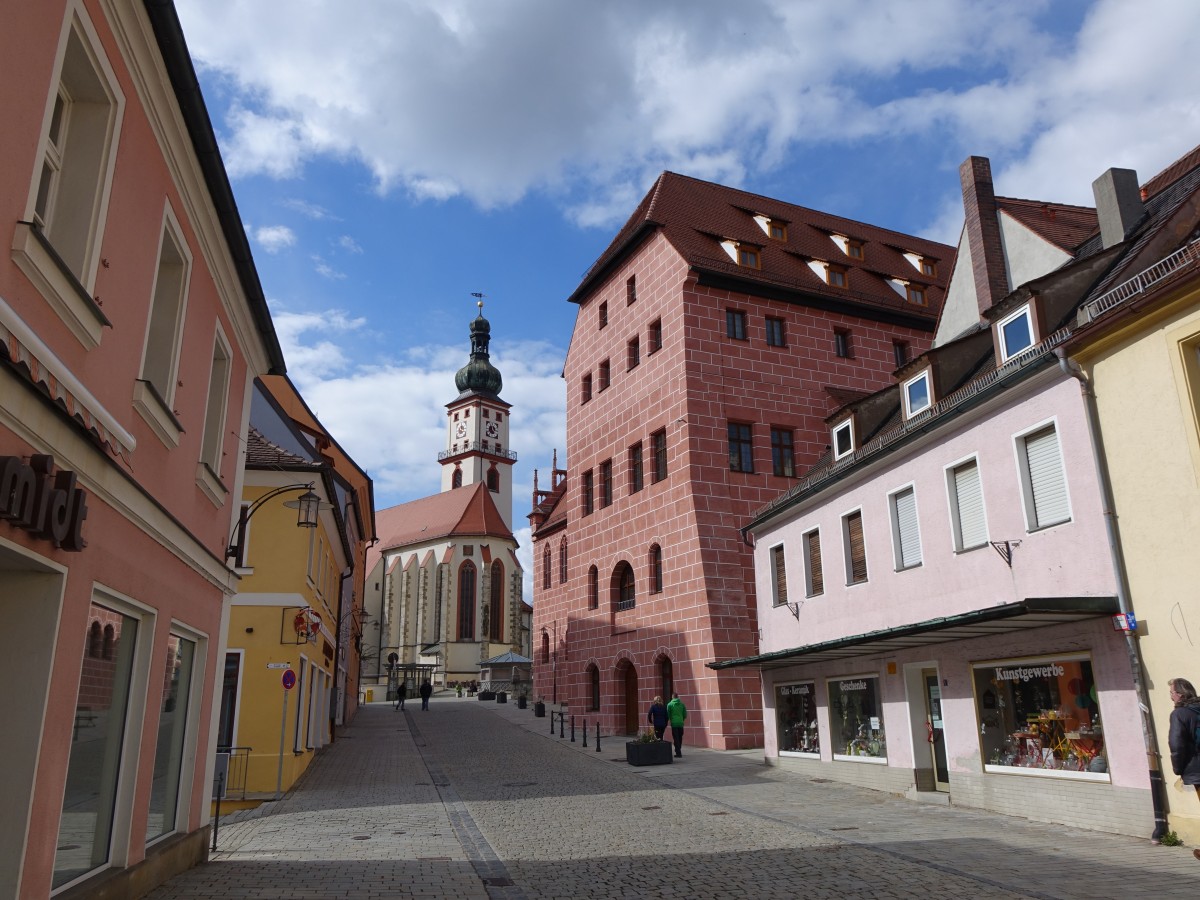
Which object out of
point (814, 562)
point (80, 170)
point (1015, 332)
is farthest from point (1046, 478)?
point (80, 170)

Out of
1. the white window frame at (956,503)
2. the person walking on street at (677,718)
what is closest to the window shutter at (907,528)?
the white window frame at (956,503)

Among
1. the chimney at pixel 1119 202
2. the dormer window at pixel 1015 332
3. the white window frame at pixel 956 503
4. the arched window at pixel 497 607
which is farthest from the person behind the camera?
the arched window at pixel 497 607

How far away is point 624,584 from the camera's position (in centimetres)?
3388

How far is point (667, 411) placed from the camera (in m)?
30.9

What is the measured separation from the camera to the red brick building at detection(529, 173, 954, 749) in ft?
95.0

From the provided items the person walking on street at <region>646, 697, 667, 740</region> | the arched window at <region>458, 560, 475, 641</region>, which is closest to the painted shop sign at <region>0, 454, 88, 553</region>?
the person walking on street at <region>646, 697, 667, 740</region>

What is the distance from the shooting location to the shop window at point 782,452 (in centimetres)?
3098

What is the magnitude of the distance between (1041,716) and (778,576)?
9105mm

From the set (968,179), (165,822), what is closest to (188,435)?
(165,822)

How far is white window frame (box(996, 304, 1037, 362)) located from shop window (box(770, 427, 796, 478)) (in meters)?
15.8

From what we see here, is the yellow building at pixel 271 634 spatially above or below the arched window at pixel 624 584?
below

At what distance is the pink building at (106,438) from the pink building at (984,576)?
9.49 m

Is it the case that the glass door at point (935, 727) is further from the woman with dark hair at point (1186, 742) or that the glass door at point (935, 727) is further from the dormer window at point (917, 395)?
the woman with dark hair at point (1186, 742)

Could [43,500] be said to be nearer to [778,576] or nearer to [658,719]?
[778,576]
